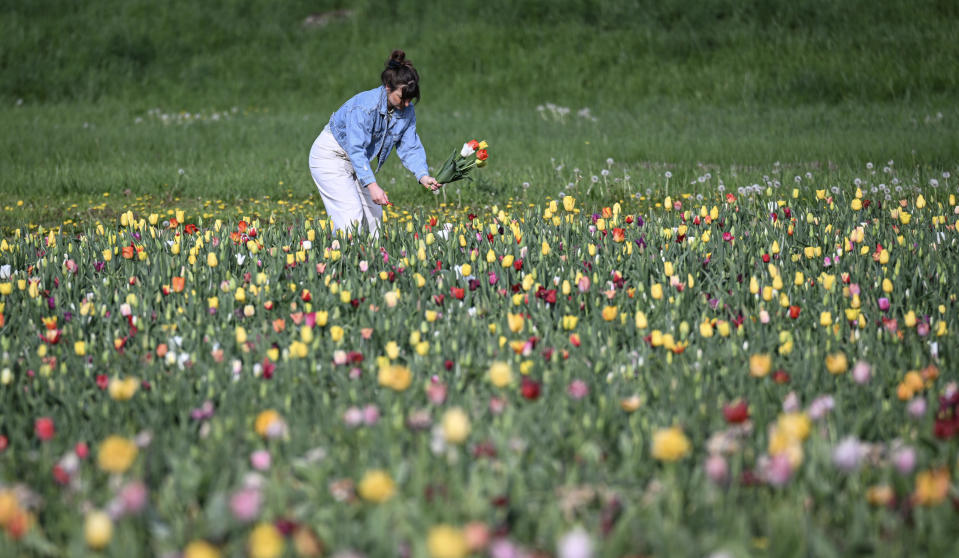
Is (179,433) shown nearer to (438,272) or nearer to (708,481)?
(708,481)

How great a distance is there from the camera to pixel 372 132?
5.81m

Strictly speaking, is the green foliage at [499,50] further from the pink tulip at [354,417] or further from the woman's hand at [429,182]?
the pink tulip at [354,417]

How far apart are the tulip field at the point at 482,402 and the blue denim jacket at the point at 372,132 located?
1055 millimetres

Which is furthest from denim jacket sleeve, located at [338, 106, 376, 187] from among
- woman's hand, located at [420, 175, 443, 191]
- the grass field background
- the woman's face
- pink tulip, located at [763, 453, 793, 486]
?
pink tulip, located at [763, 453, 793, 486]

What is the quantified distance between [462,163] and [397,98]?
2.79 ft

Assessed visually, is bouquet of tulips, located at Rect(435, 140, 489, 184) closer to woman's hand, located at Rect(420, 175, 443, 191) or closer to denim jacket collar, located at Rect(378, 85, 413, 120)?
woman's hand, located at Rect(420, 175, 443, 191)

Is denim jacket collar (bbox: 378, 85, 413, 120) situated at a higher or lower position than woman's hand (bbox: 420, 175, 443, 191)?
higher

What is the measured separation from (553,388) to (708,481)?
708 millimetres

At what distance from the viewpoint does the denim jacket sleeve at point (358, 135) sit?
219 inches

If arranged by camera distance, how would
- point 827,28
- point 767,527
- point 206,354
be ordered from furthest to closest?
point 827,28, point 206,354, point 767,527

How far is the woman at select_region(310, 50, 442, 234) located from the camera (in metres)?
5.49

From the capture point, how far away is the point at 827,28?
18953 mm

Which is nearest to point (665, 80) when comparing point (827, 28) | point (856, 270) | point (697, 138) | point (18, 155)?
point (827, 28)

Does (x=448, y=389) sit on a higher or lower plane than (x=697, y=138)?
higher
